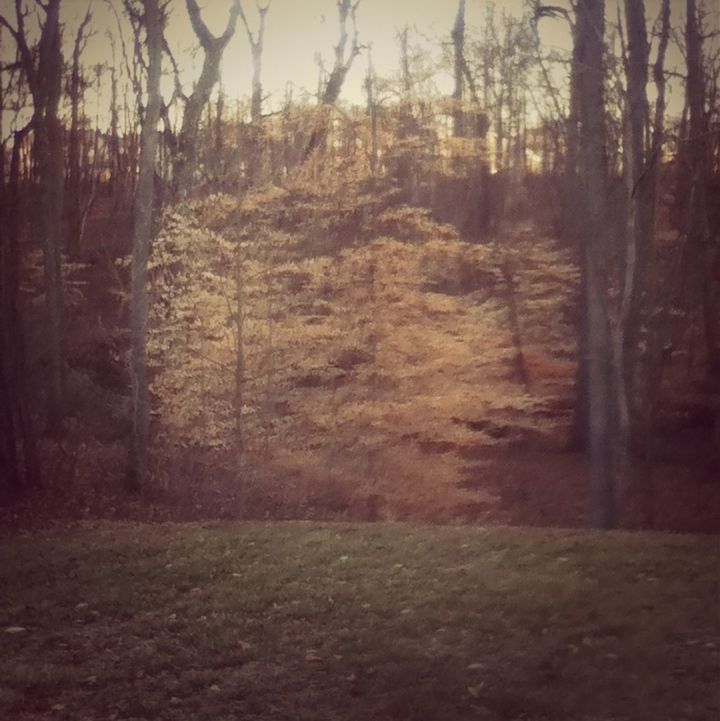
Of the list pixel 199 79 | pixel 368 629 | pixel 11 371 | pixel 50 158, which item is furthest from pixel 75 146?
pixel 368 629

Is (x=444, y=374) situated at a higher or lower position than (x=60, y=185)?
lower

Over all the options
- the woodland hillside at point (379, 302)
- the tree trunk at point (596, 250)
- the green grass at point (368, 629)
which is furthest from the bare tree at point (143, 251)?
the tree trunk at point (596, 250)

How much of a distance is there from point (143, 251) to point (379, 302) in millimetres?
3518

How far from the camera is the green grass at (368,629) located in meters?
4.42

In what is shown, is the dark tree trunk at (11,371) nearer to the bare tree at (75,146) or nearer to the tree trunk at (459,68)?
the bare tree at (75,146)

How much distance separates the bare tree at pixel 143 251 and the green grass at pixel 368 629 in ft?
14.7

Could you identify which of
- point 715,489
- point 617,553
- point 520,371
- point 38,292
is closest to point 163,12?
point 38,292

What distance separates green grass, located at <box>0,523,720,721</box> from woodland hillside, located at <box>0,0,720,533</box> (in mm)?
3398

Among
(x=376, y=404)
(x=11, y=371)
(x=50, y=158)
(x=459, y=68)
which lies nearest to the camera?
(x=11, y=371)

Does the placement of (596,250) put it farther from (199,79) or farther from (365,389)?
(199,79)

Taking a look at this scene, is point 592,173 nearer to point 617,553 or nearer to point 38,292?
point 617,553

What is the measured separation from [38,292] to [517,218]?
10101 mm

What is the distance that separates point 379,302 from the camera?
11.9 meters

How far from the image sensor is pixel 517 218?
17500 mm
